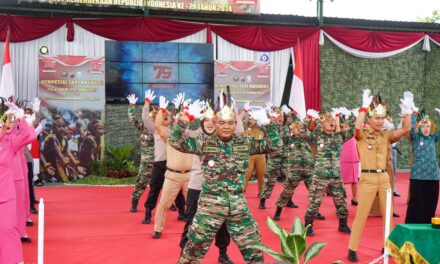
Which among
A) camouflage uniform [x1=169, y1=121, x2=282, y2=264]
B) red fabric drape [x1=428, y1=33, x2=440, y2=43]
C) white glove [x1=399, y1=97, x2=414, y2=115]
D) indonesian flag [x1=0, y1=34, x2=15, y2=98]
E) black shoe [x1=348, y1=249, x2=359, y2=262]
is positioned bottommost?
black shoe [x1=348, y1=249, x2=359, y2=262]

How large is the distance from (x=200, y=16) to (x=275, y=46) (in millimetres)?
2133

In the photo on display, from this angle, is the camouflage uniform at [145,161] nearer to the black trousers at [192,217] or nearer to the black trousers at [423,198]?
the black trousers at [192,217]

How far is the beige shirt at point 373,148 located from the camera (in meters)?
Answer: 5.73

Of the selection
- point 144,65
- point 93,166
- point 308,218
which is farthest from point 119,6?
point 308,218

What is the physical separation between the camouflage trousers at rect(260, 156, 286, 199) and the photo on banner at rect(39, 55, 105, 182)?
528 centimetres

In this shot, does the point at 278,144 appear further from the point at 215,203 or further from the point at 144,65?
the point at 144,65

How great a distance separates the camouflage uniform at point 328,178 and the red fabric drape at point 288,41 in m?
7.16

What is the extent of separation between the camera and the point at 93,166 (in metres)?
12.8

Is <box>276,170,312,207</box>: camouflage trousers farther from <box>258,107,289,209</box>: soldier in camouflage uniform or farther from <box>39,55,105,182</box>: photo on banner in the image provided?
<box>39,55,105,182</box>: photo on banner

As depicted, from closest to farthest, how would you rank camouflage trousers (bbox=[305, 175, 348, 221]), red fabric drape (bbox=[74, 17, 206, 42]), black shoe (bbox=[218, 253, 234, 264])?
1. black shoe (bbox=[218, 253, 234, 264])
2. camouflage trousers (bbox=[305, 175, 348, 221])
3. red fabric drape (bbox=[74, 17, 206, 42])

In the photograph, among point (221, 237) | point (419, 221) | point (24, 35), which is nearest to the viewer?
point (221, 237)

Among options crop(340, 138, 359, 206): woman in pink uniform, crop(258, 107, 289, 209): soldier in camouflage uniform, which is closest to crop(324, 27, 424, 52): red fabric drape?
crop(340, 138, 359, 206): woman in pink uniform

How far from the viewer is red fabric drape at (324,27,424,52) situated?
14.8 m

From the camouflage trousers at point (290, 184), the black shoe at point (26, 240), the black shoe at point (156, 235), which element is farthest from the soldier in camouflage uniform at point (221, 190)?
the camouflage trousers at point (290, 184)
